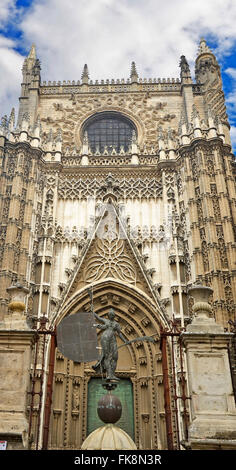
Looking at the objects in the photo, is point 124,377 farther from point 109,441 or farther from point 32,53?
point 32,53

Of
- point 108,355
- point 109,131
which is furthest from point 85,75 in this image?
point 108,355

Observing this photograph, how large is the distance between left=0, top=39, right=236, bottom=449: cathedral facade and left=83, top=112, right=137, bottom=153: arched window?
0.06 m

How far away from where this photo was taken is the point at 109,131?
76.8 feet

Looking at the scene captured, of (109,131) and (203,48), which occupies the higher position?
(203,48)

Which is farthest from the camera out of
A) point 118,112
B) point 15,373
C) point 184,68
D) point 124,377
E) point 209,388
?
point 184,68

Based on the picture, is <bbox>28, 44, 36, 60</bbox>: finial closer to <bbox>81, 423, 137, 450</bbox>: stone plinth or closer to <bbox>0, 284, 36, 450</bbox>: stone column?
<bbox>0, 284, 36, 450</bbox>: stone column

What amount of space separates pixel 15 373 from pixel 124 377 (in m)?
9.22

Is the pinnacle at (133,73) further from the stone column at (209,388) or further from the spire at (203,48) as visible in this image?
the stone column at (209,388)

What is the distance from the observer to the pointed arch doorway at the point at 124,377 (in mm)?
14844

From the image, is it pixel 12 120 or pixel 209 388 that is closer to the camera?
pixel 209 388

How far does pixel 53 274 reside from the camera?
58.0 feet

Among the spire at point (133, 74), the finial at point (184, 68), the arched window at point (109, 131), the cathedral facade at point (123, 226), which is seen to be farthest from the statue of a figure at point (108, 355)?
the spire at point (133, 74)

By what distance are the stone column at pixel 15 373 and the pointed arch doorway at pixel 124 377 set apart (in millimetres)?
7949
